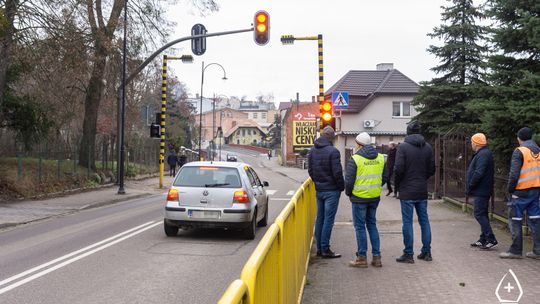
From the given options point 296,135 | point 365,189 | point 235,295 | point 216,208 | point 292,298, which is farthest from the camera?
point 296,135

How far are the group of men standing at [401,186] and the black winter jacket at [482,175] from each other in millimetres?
21

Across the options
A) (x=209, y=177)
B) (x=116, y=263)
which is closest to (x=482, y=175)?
(x=209, y=177)

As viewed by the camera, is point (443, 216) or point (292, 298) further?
point (443, 216)

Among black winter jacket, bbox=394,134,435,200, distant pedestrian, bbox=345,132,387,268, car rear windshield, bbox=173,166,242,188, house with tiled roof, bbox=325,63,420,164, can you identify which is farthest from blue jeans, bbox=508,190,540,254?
house with tiled roof, bbox=325,63,420,164

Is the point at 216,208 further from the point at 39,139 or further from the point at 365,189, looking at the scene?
the point at 39,139

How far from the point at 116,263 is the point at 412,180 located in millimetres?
4427

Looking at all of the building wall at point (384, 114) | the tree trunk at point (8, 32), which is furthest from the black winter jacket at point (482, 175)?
the building wall at point (384, 114)

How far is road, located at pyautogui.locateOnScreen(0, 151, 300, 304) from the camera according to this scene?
6918 mm

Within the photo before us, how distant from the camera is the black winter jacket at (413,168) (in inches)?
324

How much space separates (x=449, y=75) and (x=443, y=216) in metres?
13.3

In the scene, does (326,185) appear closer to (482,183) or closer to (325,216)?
(325,216)

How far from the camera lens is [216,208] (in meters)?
11.1

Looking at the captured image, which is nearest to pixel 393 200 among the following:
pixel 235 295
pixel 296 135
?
pixel 235 295

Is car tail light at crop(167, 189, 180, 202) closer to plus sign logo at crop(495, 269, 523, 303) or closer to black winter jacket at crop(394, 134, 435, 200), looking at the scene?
black winter jacket at crop(394, 134, 435, 200)
